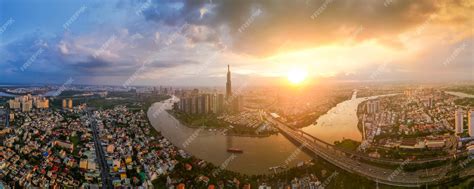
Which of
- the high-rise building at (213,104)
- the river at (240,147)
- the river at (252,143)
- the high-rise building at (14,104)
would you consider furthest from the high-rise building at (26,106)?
the high-rise building at (213,104)

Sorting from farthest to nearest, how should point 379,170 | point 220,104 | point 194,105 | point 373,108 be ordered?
point 220,104
point 194,105
point 373,108
point 379,170

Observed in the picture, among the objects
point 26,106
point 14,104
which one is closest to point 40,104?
point 26,106

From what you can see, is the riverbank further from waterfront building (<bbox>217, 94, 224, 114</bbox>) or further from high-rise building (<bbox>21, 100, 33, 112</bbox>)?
high-rise building (<bbox>21, 100, 33, 112</bbox>)

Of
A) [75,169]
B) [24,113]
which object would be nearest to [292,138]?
[75,169]

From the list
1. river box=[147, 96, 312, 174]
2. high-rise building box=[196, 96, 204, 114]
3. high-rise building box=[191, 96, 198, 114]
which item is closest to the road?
river box=[147, 96, 312, 174]

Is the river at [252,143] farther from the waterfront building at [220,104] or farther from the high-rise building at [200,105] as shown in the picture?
the waterfront building at [220,104]

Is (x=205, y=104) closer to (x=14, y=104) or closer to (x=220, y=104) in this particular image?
(x=220, y=104)

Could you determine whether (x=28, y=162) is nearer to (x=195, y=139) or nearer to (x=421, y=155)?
(x=195, y=139)

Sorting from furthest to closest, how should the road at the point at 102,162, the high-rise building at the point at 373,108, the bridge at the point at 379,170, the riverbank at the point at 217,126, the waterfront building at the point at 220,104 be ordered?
the waterfront building at the point at 220,104 → the high-rise building at the point at 373,108 → the riverbank at the point at 217,126 → the bridge at the point at 379,170 → the road at the point at 102,162

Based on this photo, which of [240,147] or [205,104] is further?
[205,104]

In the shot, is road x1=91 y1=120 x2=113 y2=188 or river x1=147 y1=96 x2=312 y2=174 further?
river x1=147 y1=96 x2=312 y2=174

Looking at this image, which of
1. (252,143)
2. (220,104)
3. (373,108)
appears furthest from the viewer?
(220,104)
